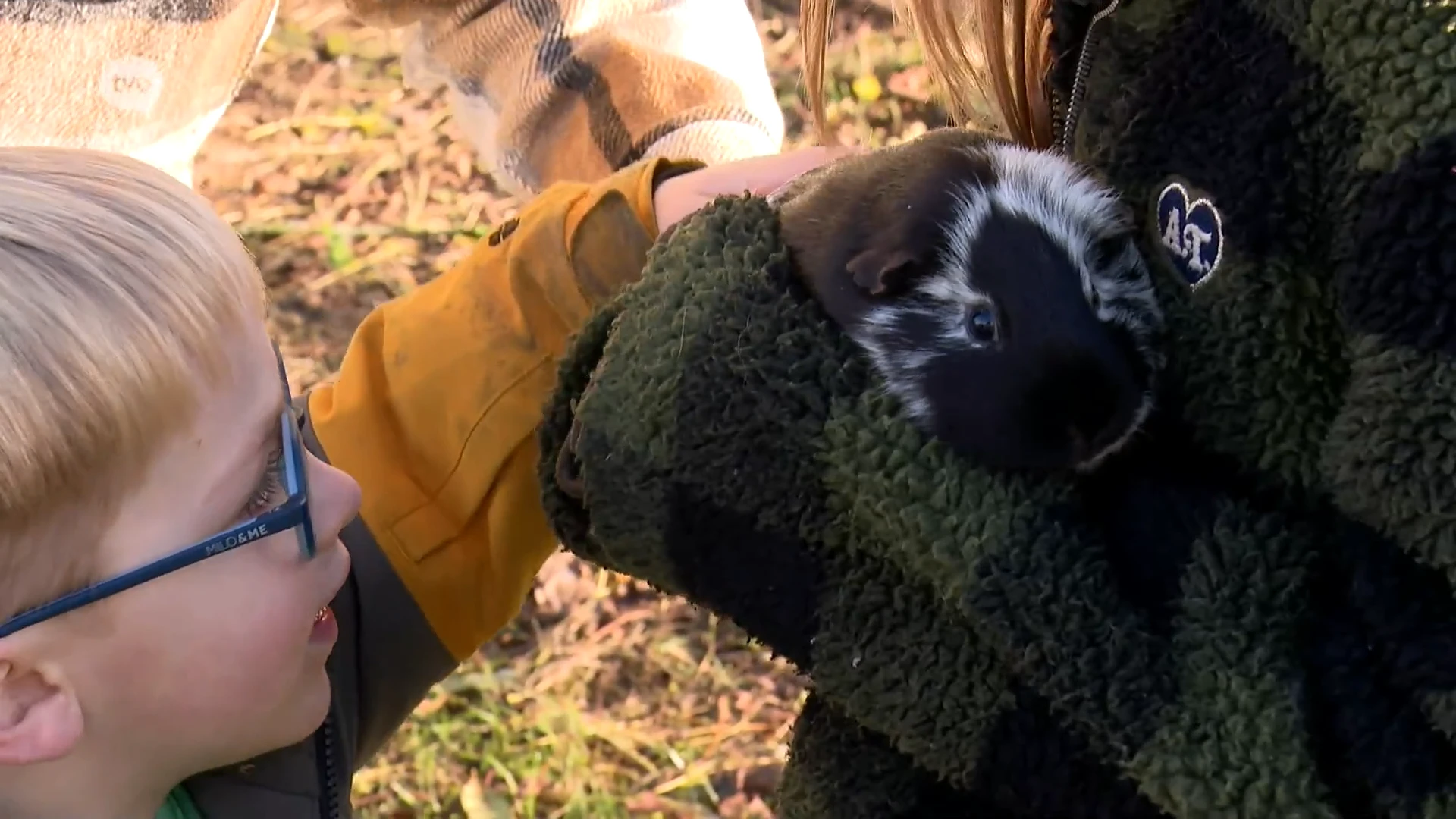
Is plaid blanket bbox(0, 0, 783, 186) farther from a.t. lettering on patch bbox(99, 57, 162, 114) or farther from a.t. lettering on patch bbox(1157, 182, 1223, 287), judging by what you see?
a.t. lettering on patch bbox(1157, 182, 1223, 287)

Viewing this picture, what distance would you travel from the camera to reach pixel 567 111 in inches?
69.1

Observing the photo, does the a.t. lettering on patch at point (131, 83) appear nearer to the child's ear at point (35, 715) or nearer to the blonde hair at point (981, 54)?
the blonde hair at point (981, 54)

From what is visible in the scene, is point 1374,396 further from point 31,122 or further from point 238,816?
point 31,122

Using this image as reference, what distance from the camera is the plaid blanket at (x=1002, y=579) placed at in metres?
→ 0.83

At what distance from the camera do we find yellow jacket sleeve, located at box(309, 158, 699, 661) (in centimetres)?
123

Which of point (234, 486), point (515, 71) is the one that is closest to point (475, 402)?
point (234, 486)

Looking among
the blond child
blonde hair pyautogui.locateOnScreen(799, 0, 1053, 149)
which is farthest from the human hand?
blonde hair pyautogui.locateOnScreen(799, 0, 1053, 149)

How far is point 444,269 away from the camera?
10.3 feet

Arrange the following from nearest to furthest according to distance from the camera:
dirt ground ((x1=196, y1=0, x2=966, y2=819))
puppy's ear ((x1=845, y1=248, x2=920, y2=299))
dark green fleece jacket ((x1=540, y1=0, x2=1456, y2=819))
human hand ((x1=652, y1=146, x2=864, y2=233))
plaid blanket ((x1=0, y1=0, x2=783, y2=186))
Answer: dark green fleece jacket ((x1=540, y1=0, x2=1456, y2=819)) → puppy's ear ((x1=845, y1=248, x2=920, y2=299)) → human hand ((x1=652, y1=146, x2=864, y2=233)) → plaid blanket ((x1=0, y1=0, x2=783, y2=186)) → dirt ground ((x1=196, y1=0, x2=966, y2=819))

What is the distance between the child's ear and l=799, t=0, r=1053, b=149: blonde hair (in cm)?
102

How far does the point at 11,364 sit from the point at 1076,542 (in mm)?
803

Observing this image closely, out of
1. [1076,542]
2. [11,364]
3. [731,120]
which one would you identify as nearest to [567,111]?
[731,120]

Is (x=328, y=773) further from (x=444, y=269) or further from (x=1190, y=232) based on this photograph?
(x=444, y=269)

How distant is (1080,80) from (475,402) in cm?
64
